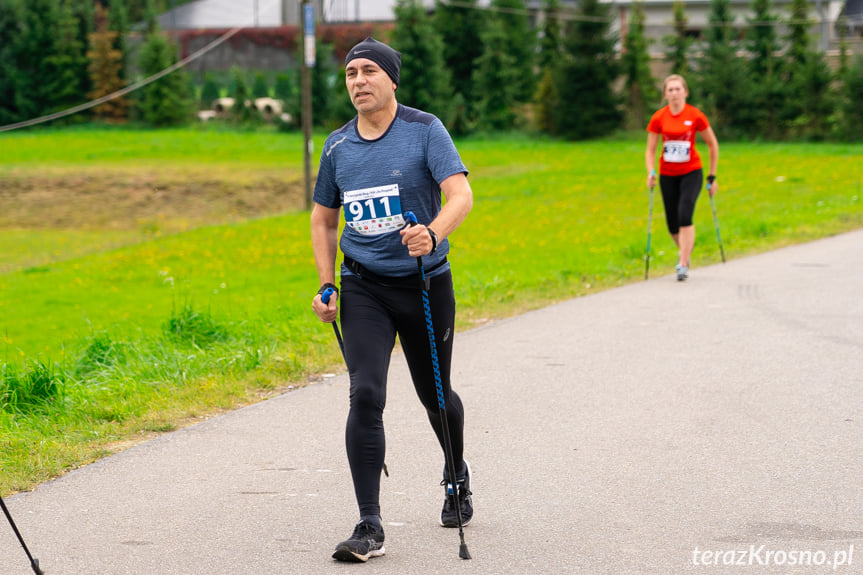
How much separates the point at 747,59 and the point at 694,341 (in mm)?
40860

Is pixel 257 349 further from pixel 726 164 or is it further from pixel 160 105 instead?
pixel 160 105

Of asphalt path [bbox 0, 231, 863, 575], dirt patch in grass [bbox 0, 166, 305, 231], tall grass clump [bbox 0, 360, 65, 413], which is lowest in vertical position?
dirt patch in grass [bbox 0, 166, 305, 231]

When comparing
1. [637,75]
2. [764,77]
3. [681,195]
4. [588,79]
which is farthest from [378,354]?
[637,75]

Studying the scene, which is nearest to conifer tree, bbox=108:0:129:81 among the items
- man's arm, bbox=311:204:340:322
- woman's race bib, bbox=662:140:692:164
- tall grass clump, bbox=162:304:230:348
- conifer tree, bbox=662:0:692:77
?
conifer tree, bbox=662:0:692:77

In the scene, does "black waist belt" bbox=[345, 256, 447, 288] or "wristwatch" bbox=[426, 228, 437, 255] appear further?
"black waist belt" bbox=[345, 256, 447, 288]

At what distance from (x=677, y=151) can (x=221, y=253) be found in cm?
1006

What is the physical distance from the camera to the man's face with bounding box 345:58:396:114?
185 inches

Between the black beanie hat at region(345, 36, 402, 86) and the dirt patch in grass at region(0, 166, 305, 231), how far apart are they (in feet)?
71.5

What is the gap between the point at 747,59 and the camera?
47.6m

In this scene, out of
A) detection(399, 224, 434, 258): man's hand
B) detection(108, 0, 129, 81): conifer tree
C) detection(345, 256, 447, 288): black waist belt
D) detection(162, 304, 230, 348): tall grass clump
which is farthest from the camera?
detection(108, 0, 129, 81): conifer tree

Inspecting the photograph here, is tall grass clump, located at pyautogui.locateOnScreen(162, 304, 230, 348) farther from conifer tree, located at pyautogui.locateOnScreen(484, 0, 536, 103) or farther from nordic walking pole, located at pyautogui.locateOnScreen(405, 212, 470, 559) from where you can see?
conifer tree, located at pyautogui.locateOnScreen(484, 0, 536, 103)

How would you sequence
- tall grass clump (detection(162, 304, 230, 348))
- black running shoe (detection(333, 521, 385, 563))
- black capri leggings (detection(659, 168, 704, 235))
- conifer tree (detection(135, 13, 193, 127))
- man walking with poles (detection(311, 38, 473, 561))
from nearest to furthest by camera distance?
1. black running shoe (detection(333, 521, 385, 563))
2. man walking with poles (detection(311, 38, 473, 561))
3. tall grass clump (detection(162, 304, 230, 348))
4. black capri leggings (detection(659, 168, 704, 235))
5. conifer tree (detection(135, 13, 193, 127))

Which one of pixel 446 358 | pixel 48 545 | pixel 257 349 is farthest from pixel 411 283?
pixel 257 349

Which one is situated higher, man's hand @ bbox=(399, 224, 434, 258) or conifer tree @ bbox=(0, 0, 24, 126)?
man's hand @ bbox=(399, 224, 434, 258)
